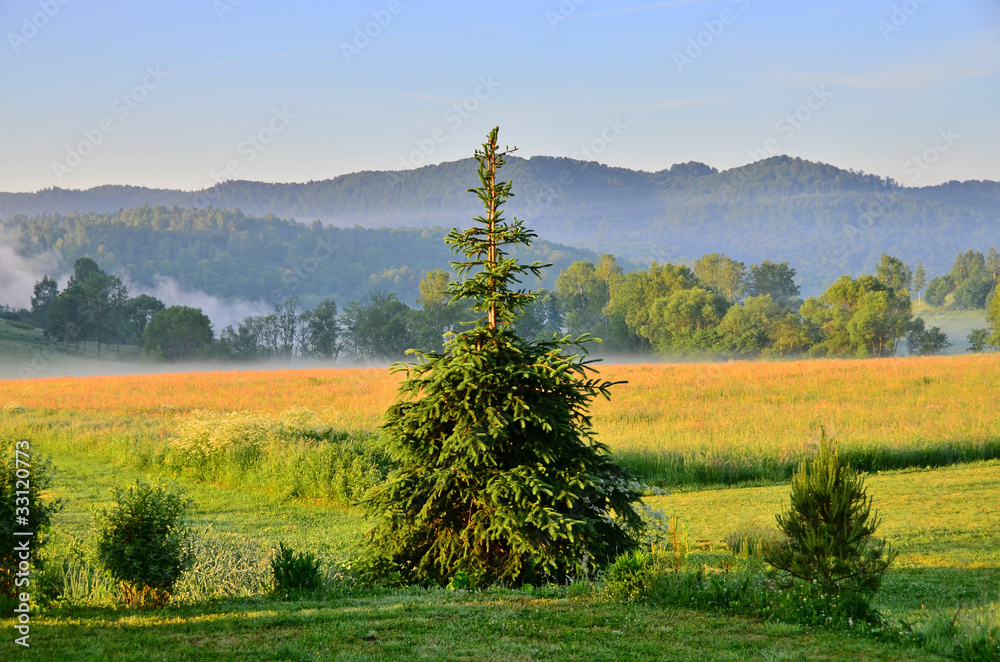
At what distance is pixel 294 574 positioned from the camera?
877cm

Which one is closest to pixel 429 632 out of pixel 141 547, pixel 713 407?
pixel 141 547

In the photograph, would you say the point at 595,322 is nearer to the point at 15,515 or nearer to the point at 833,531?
the point at 833,531

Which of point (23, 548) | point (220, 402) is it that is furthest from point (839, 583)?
point (220, 402)

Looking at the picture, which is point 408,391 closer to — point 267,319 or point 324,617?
point 324,617

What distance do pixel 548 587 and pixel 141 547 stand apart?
13.9ft

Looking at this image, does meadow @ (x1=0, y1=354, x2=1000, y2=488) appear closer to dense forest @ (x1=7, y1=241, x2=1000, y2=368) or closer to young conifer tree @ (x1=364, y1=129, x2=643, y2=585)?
young conifer tree @ (x1=364, y1=129, x2=643, y2=585)

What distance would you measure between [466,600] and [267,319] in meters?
118

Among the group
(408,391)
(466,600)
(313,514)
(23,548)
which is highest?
(408,391)

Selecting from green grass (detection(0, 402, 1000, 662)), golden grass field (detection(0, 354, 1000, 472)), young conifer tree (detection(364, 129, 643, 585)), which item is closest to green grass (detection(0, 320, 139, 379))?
golden grass field (detection(0, 354, 1000, 472))

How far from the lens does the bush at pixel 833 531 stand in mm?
7344

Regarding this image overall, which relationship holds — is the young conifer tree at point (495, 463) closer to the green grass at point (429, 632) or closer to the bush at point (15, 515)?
the green grass at point (429, 632)

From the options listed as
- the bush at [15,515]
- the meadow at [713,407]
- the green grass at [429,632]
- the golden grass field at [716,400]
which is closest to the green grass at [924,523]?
the meadow at [713,407]

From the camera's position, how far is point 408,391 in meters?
9.85

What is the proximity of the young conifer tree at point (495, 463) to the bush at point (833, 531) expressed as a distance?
2.34 meters
